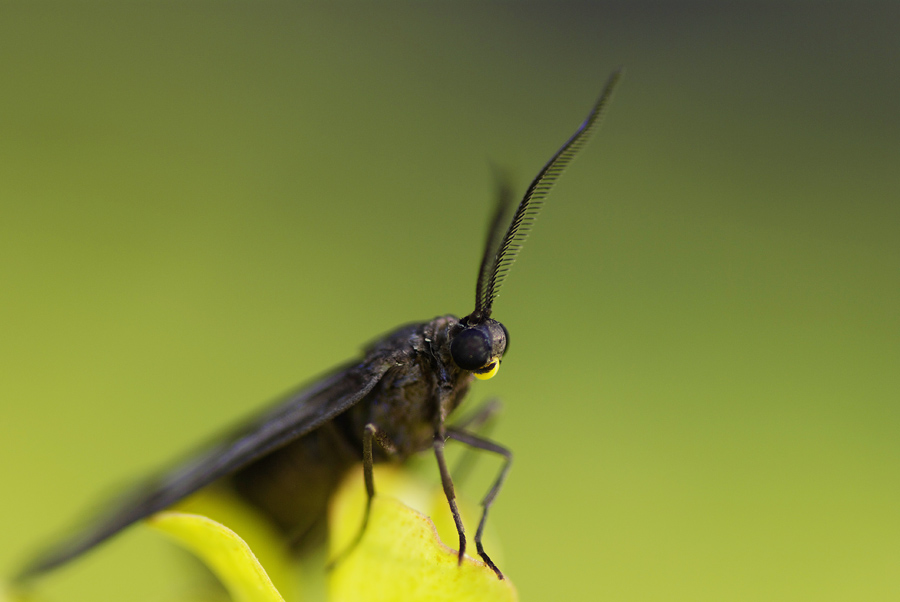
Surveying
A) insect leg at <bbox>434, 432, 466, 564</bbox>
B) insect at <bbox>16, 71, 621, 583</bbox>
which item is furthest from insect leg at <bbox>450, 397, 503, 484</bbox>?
insect leg at <bbox>434, 432, 466, 564</bbox>

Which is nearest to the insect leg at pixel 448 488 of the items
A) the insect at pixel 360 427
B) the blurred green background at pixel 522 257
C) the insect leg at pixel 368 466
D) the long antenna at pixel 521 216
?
the insect at pixel 360 427

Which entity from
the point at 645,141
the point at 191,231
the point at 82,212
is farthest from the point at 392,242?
the point at 645,141

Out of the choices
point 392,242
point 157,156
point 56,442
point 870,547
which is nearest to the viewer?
point 56,442

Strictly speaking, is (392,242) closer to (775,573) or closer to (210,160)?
(210,160)

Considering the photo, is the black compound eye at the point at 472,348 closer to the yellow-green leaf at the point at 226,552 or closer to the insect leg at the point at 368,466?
the insect leg at the point at 368,466

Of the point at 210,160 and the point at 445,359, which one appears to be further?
the point at 210,160

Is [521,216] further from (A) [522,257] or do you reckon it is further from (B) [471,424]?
(A) [522,257]

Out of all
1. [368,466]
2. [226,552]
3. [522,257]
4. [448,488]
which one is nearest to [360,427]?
[368,466]
